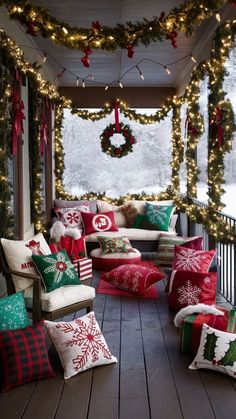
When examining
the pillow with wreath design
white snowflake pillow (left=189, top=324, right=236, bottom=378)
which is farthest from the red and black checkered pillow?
the pillow with wreath design

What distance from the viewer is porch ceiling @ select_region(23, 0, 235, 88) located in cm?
555

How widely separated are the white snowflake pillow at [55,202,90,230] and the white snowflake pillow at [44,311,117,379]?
4877 mm

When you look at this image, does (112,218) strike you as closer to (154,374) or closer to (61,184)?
(61,184)

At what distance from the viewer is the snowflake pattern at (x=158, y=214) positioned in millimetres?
8484

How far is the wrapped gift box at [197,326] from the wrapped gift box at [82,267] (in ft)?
7.84

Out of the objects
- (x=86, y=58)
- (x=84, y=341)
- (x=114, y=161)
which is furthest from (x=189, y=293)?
(x=114, y=161)

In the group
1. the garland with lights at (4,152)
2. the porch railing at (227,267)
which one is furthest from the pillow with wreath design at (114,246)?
the garland with lights at (4,152)

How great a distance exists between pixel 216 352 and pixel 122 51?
5.19m

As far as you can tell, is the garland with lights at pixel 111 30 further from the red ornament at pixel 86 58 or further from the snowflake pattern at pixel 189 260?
the snowflake pattern at pixel 189 260

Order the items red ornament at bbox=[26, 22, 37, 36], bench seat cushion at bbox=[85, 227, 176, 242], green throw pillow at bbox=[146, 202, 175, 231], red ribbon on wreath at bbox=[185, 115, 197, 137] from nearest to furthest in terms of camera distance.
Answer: red ornament at bbox=[26, 22, 37, 36], red ribbon on wreath at bbox=[185, 115, 197, 137], bench seat cushion at bbox=[85, 227, 176, 242], green throw pillow at bbox=[146, 202, 175, 231]

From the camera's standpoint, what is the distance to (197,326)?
3691 mm

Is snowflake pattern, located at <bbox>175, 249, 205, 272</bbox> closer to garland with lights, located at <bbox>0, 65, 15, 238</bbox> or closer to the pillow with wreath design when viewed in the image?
the pillow with wreath design

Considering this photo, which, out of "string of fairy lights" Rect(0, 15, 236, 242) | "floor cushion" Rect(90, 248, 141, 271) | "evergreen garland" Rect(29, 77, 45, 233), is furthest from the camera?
"evergreen garland" Rect(29, 77, 45, 233)

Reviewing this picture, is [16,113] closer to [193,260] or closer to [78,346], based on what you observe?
[193,260]
